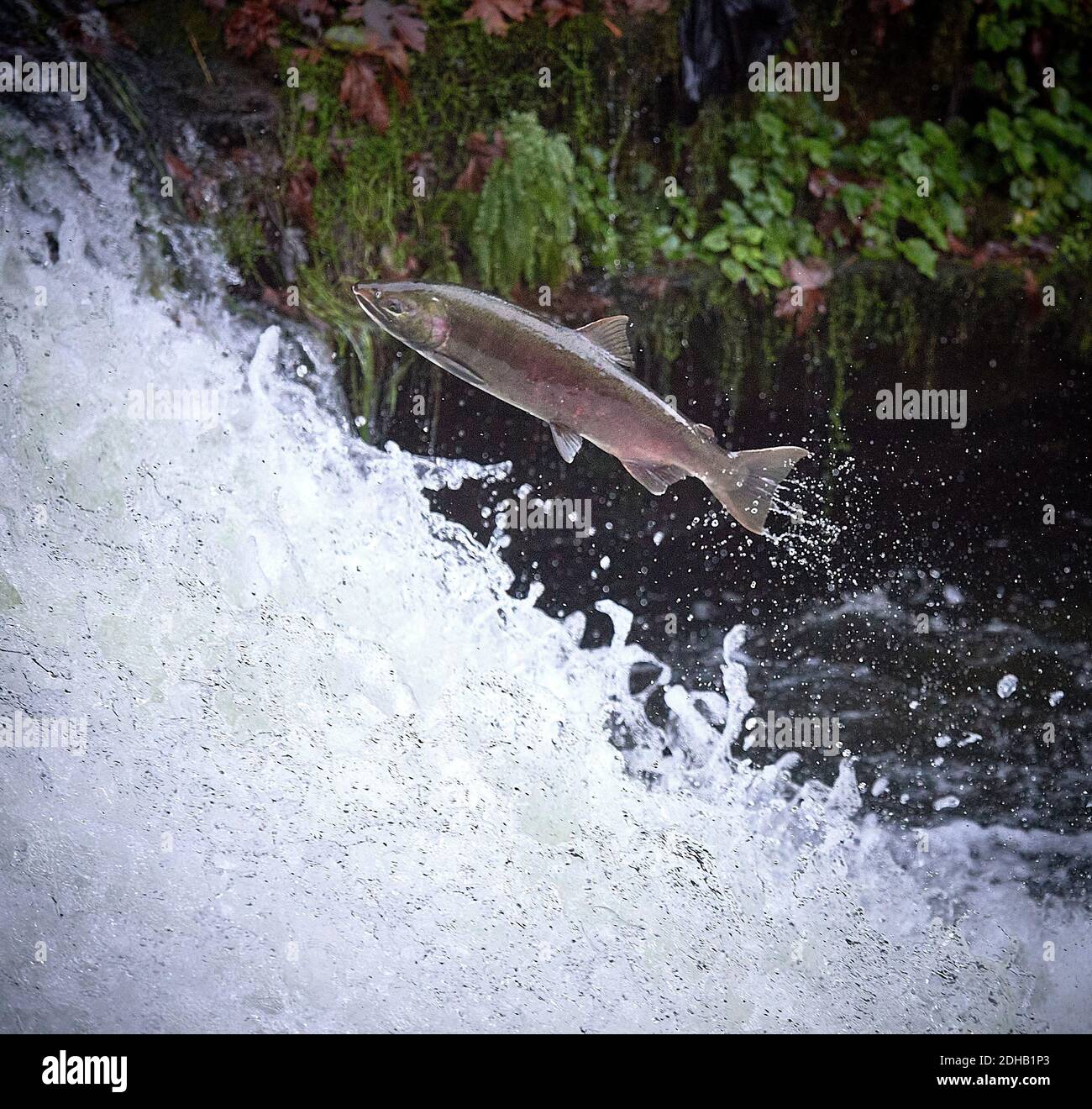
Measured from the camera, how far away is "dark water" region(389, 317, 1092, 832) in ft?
5.82

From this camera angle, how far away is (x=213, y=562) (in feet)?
5.74

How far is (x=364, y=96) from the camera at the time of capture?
1733 millimetres

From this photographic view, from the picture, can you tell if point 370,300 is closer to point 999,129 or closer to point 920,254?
point 920,254

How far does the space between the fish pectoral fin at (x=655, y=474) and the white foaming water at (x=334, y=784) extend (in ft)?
0.86

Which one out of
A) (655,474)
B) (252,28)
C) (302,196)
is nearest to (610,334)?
(655,474)

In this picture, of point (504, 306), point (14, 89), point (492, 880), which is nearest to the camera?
point (504, 306)

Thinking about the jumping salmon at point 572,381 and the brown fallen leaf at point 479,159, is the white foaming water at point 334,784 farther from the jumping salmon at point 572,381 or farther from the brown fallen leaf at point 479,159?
the brown fallen leaf at point 479,159

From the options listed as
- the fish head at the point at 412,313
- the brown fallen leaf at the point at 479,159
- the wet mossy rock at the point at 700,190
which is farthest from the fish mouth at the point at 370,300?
the brown fallen leaf at the point at 479,159

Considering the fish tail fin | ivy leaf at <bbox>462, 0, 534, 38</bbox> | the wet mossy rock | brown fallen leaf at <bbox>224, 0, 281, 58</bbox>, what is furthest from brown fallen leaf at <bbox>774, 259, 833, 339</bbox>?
brown fallen leaf at <bbox>224, 0, 281, 58</bbox>

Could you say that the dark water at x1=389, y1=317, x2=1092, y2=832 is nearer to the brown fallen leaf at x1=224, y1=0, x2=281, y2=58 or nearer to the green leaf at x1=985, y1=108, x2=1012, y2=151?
the green leaf at x1=985, y1=108, x2=1012, y2=151

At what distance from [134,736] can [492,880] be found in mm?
589

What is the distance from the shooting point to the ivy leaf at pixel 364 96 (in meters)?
1.73
